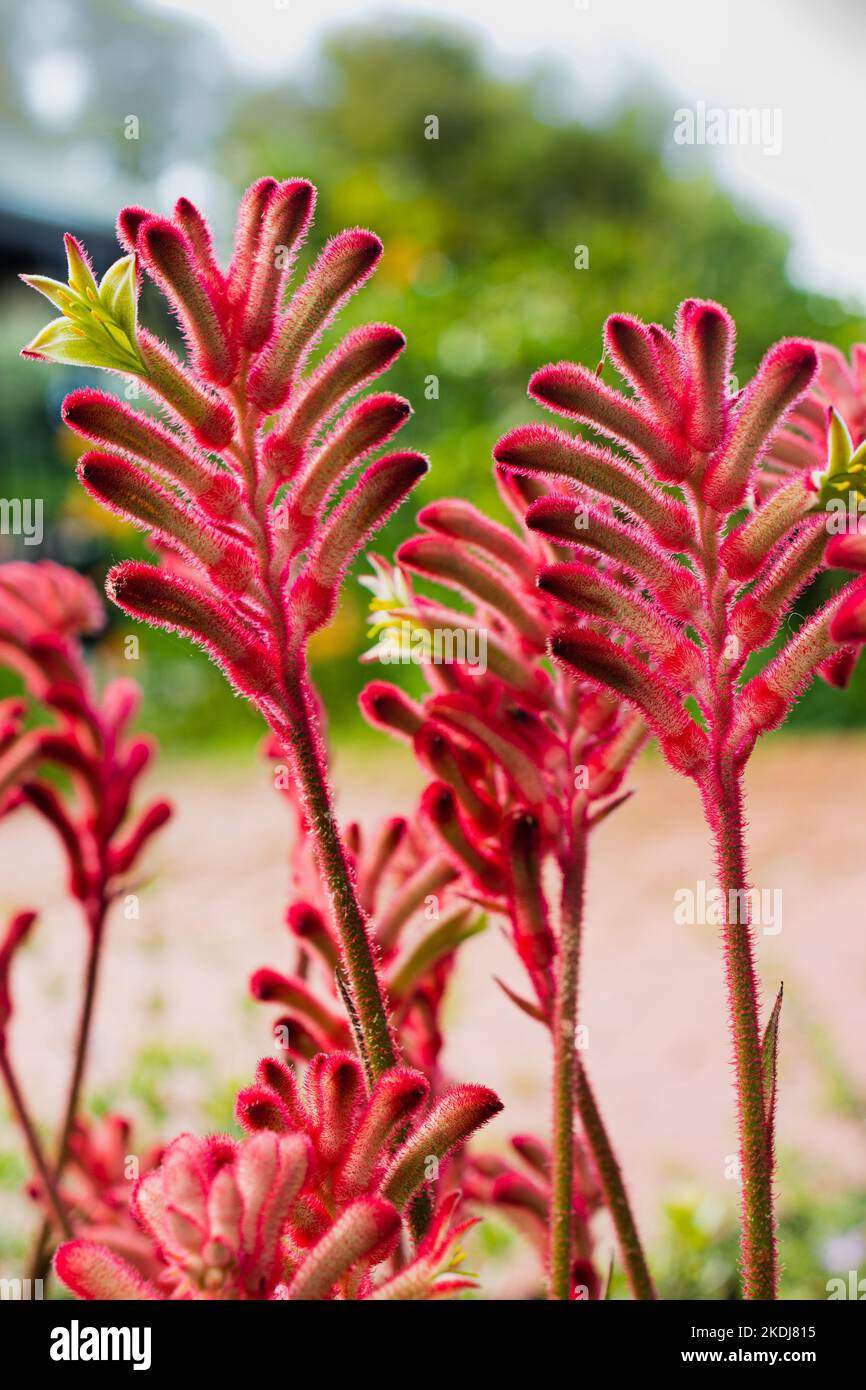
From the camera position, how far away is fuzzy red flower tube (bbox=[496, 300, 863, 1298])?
0.33m

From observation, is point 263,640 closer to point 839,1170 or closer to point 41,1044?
point 839,1170

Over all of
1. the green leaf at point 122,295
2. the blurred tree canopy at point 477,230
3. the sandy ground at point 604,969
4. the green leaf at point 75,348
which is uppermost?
the blurred tree canopy at point 477,230

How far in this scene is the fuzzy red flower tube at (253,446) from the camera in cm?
32

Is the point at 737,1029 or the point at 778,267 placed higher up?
the point at 778,267

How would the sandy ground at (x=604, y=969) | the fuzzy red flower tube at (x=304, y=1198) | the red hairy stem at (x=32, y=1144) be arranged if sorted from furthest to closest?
1. the sandy ground at (x=604, y=969)
2. the red hairy stem at (x=32, y=1144)
3. the fuzzy red flower tube at (x=304, y=1198)

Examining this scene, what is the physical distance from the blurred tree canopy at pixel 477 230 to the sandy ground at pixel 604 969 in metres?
0.38

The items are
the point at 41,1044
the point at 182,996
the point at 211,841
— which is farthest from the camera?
the point at 211,841

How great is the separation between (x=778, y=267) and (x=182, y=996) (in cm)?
379

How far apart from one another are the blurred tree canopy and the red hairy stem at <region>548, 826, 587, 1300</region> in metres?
0.42

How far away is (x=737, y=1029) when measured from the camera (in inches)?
12.4

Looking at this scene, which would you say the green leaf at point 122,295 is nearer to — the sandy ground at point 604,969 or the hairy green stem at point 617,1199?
the hairy green stem at point 617,1199

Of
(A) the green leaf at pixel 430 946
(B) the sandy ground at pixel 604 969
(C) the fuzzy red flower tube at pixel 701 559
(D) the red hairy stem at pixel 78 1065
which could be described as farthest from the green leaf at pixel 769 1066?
(B) the sandy ground at pixel 604 969

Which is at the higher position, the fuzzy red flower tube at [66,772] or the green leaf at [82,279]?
the green leaf at [82,279]

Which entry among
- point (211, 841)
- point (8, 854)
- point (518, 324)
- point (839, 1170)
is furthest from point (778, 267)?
point (839, 1170)
